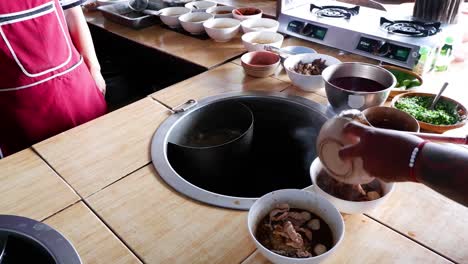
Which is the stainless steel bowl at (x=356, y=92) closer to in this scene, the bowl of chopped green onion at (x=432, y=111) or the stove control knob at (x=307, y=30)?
the bowl of chopped green onion at (x=432, y=111)

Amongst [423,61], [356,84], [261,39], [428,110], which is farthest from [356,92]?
[261,39]

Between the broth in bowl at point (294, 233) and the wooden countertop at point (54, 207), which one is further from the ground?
the broth in bowl at point (294, 233)

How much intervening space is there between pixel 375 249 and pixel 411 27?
3.68 ft

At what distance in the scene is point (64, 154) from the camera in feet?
3.54

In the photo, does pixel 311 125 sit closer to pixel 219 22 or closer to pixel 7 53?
pixel 219 22

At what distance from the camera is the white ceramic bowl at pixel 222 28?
5.69 ft

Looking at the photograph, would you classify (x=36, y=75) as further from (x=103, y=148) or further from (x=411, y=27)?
(x=411, y=27)

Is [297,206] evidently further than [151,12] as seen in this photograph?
No

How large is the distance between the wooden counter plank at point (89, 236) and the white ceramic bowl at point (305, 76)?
2.70 feet

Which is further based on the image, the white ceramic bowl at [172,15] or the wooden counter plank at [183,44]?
the white ceramic bowl at [172,15]

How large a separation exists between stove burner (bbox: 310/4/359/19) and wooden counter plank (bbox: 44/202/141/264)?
1.38 m

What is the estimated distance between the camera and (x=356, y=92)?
1.14 m

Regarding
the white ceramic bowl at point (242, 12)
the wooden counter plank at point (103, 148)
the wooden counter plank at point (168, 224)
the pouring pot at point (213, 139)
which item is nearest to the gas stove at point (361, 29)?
the white ceramic bowl at point (242, 12)

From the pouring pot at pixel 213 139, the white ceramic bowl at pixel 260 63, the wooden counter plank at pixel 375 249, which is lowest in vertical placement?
the pouring pot at pixel 213 139
